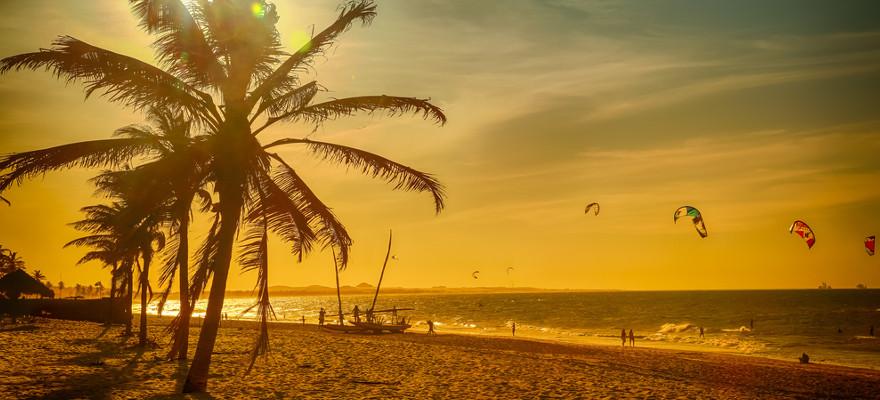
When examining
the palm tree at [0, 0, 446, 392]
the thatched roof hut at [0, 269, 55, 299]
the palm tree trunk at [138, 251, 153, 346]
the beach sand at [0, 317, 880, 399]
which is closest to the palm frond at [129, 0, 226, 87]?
the palm tree at [0, 0, 446, 392]

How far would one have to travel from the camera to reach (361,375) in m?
16.0

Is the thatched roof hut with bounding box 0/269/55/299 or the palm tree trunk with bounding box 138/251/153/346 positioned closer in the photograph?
the palm tree trunk with bounding box 138/251/153/346

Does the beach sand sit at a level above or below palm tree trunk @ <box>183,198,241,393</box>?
below

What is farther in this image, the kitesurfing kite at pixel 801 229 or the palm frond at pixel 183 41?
the kitesurfing kite at pixel 801 229

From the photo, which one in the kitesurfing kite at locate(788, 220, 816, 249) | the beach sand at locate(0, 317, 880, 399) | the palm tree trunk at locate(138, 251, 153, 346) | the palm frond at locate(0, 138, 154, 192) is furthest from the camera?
the kitesurfing kite at locate(788, 220, 816, 249)

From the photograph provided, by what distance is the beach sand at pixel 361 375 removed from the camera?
1245 cm

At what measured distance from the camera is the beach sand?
1245 cm

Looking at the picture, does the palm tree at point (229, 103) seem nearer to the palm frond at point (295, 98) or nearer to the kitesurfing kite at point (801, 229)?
the palm frond at point (295, 98)

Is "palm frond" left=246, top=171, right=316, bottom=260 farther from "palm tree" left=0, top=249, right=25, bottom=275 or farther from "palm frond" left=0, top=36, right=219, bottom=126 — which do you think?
"palm tree" left=0, top=249, right=25, bottom=275

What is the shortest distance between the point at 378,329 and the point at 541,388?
80.3 ft

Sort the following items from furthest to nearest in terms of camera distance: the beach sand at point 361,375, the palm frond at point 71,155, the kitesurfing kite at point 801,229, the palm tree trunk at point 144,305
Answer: the kitesurfing kite at point 801,229 < the palm tree trunk at point 144,305 < the beach sand at point 361,375 < the palm frond at point 71,155

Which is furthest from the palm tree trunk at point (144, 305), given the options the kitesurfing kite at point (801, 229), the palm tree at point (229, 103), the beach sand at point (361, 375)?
the kitesurfing kite at point (801, 229)

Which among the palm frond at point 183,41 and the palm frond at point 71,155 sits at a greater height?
the palm frond at point 183,41

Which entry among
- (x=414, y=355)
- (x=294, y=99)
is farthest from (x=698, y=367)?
(x=294, y=99)
